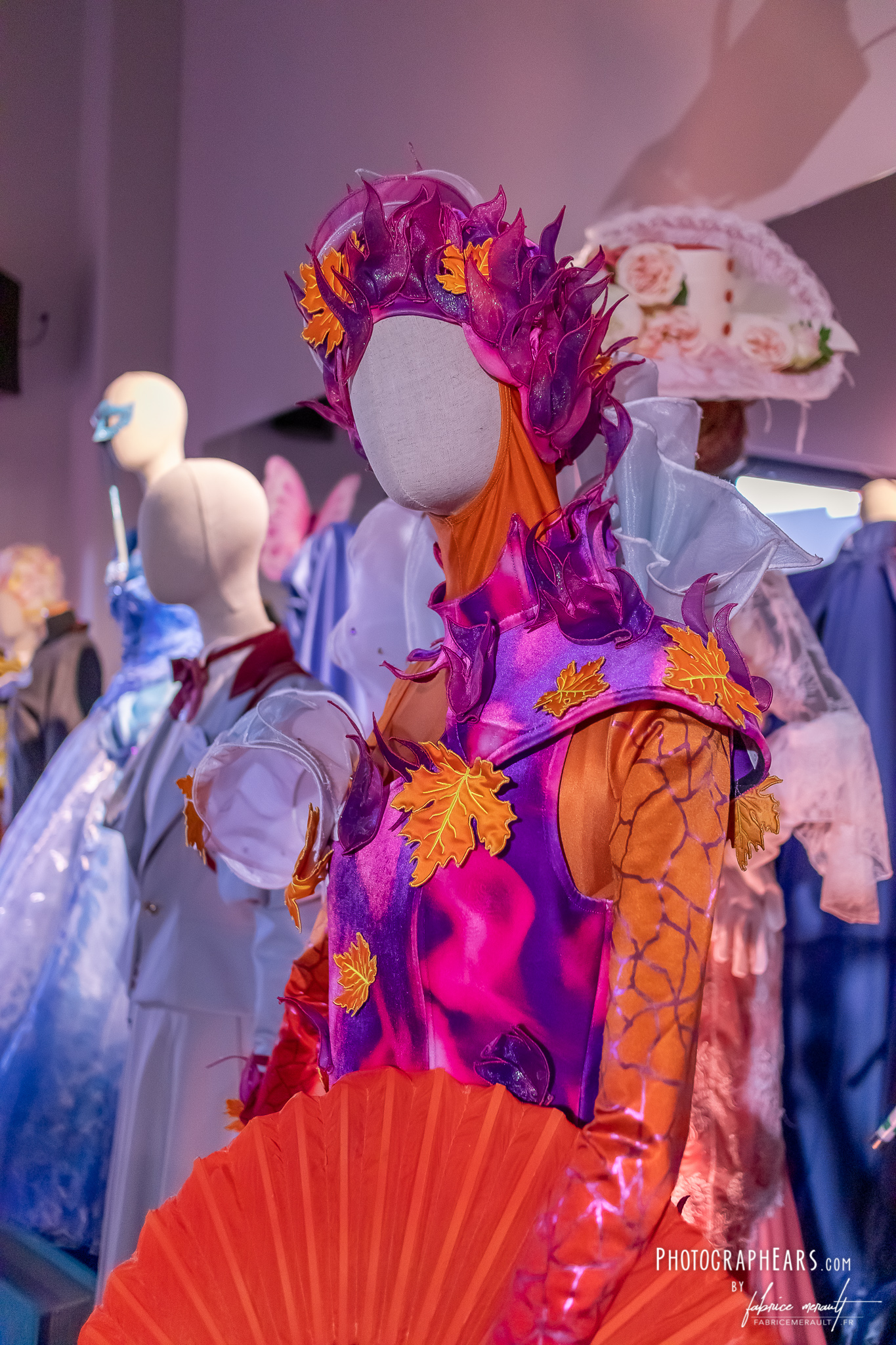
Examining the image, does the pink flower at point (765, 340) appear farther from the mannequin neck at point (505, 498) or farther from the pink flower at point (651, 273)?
the mannequin neck at point (505, 498)

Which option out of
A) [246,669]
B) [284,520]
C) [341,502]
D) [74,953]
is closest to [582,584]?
[246,669]

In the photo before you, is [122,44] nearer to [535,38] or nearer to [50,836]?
[535,38]

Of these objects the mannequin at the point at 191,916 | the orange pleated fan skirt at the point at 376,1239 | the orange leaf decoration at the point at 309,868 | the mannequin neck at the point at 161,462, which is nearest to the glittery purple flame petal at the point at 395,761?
the orange leaf decoration at the point at 309,868

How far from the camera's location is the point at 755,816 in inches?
37.1

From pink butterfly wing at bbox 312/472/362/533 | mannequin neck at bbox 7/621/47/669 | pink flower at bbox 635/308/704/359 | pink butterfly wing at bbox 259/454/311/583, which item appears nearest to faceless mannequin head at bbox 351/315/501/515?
pink flower at bbox 635/308/704/359

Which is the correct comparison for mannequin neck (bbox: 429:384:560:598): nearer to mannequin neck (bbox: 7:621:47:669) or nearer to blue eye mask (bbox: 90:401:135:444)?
blue eye mask (bbox: 90:401:135:444)

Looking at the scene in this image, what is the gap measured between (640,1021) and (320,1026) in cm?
37

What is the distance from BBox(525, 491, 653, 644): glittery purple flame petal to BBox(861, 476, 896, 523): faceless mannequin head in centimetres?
91

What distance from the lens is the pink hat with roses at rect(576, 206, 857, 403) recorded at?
1.79m

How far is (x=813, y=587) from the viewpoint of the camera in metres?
1.85

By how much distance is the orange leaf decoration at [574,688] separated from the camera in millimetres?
Result: 865

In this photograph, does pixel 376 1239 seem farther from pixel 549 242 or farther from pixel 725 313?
pixel 725 313

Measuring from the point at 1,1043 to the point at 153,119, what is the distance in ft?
9.98

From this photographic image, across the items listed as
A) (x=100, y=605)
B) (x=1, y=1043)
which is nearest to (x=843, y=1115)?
(x=1, y=1043)
